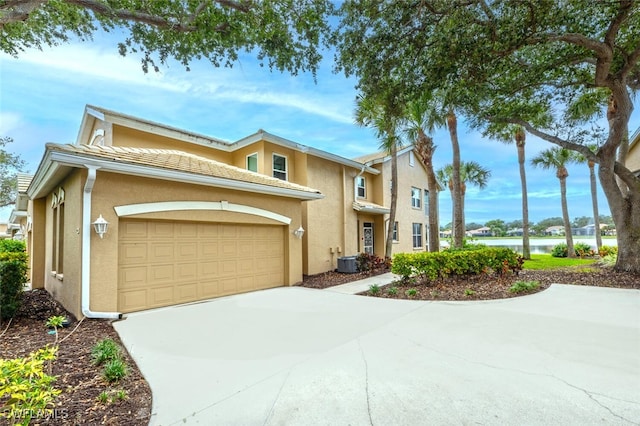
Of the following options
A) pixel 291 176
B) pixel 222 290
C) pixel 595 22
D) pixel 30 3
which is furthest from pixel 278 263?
pixel 595 22

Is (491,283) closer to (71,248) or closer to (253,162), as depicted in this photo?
(253,162)

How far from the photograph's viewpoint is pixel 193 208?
817 centimetres

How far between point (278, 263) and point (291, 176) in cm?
478

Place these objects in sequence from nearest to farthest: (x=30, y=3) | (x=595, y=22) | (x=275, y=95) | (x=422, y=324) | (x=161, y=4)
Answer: (x=30, y=3), (x=422, y=324), (x=161, y=4), (x=595, y=22), (x=275, y=95)

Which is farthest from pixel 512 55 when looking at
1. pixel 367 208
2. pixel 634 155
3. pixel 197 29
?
pixel 634 155

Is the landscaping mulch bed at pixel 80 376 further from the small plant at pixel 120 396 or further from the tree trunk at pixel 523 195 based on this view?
the tree trunk at pixel 523 195

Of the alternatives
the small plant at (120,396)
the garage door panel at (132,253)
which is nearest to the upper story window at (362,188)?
the garage door panel at (132,253)

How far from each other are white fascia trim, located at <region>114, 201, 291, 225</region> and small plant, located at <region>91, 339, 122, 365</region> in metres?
3.18

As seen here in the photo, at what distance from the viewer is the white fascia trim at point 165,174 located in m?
6.12

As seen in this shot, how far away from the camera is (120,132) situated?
1163cm

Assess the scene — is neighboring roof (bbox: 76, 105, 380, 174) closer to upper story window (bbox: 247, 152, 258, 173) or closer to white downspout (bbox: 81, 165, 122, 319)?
upper story window (bbox: 247, 152, 258, 173)

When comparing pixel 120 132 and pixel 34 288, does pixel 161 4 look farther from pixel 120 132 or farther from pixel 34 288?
pixel 34 288

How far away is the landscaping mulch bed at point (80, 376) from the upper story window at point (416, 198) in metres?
19.3

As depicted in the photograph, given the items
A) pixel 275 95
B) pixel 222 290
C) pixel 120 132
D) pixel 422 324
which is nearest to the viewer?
pixel 422 324
